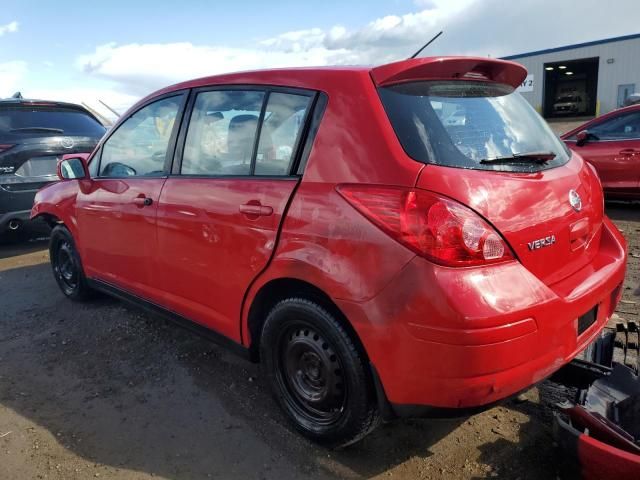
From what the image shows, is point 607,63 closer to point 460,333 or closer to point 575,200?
point 575,200

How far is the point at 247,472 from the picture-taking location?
7.85 feet

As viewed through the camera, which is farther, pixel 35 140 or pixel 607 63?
pixel 607 63

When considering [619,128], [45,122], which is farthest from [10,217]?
[619,128]

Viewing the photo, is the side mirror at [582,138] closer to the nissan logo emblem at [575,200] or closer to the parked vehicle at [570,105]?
the nissan logo emblem at [575,200]

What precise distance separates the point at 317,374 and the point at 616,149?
616 centimetres

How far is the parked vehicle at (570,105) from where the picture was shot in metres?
34.3

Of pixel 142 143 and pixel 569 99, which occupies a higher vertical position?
pixel 142 143

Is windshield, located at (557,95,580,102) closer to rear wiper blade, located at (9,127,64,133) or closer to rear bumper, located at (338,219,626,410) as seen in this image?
rear wiper blade, located at (9,127,64,133)

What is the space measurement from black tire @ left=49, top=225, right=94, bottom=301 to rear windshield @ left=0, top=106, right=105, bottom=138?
230cm

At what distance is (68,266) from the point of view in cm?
462

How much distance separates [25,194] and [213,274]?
4467mm

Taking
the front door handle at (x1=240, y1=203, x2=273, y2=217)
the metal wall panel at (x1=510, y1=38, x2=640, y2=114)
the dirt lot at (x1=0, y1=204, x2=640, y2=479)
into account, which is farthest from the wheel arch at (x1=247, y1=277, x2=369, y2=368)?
the metal wall panel at (x1=510, y1=38, x2=640, y2=114)

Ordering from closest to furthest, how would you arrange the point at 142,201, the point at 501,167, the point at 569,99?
the point at 501,167 < the point at 142,201 < the point at 569,99

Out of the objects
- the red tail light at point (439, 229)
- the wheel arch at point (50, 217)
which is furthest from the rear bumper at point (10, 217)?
the red tail light at point (439, 229)
